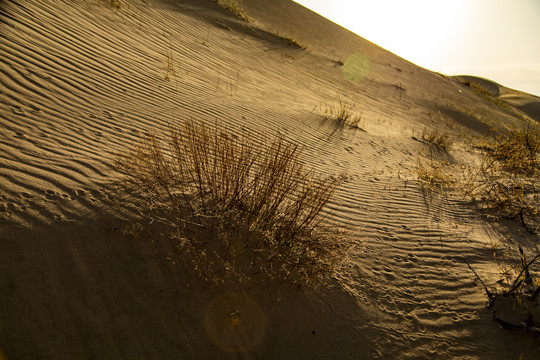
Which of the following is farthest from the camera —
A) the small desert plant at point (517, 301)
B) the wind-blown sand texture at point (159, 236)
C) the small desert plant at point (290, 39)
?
the small desert plant at point (290, 39)

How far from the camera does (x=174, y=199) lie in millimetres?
2658

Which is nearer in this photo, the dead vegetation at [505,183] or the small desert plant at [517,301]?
the small desert plant at [517,301]

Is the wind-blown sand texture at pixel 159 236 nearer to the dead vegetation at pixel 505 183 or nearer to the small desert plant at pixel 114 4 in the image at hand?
the small desert plant at pixel 114 4

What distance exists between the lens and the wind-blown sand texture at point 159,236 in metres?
1.87

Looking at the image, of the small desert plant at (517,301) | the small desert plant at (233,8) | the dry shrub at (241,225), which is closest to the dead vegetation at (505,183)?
the small desert plant at (517,301)

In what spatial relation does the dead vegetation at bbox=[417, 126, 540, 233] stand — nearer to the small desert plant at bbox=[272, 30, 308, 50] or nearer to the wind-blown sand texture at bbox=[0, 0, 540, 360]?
the wind-blown sand texture at bbox=[0, 0, 540, 360]

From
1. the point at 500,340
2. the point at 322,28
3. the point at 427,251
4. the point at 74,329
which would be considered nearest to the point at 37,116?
the point at 74,329

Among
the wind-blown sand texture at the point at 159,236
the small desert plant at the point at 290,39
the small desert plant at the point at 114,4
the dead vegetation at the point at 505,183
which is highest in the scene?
the small desert plant at the point at 290,39

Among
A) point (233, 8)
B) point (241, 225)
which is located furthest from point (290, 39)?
point (241, 225)

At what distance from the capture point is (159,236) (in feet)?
7.63

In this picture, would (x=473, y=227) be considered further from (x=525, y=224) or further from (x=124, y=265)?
(x=124, y=265)

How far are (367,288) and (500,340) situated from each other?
3.04ft

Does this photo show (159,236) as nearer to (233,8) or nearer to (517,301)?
(517,301)

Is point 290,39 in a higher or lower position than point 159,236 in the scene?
higher
